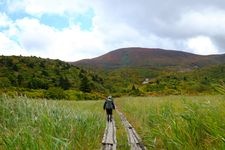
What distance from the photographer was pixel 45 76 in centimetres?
8319

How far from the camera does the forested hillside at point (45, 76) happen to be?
70.9m

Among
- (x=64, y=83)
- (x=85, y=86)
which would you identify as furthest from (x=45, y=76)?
(x=85, y=86)

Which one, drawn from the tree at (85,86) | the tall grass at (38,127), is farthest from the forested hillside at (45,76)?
the tall grass at (38,127)

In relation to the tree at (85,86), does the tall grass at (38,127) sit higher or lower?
lower

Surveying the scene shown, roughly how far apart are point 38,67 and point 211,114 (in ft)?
281

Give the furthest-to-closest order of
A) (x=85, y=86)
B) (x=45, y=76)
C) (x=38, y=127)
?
(x=85, y=86) → (x=45, y=76) → (x=38, y=127)

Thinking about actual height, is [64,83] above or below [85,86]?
above

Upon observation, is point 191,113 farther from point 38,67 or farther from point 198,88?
point 38,67

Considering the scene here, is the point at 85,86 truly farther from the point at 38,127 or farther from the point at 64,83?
the point at 38,127

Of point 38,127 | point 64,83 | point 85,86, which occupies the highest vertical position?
point 64,83

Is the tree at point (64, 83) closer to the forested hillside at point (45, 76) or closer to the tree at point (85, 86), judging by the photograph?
the forested hillside at point (45, 76)

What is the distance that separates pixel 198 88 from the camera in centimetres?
1413

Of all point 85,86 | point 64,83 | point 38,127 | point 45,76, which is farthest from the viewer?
point 85,86

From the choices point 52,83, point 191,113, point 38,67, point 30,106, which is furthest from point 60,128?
point 38,67
